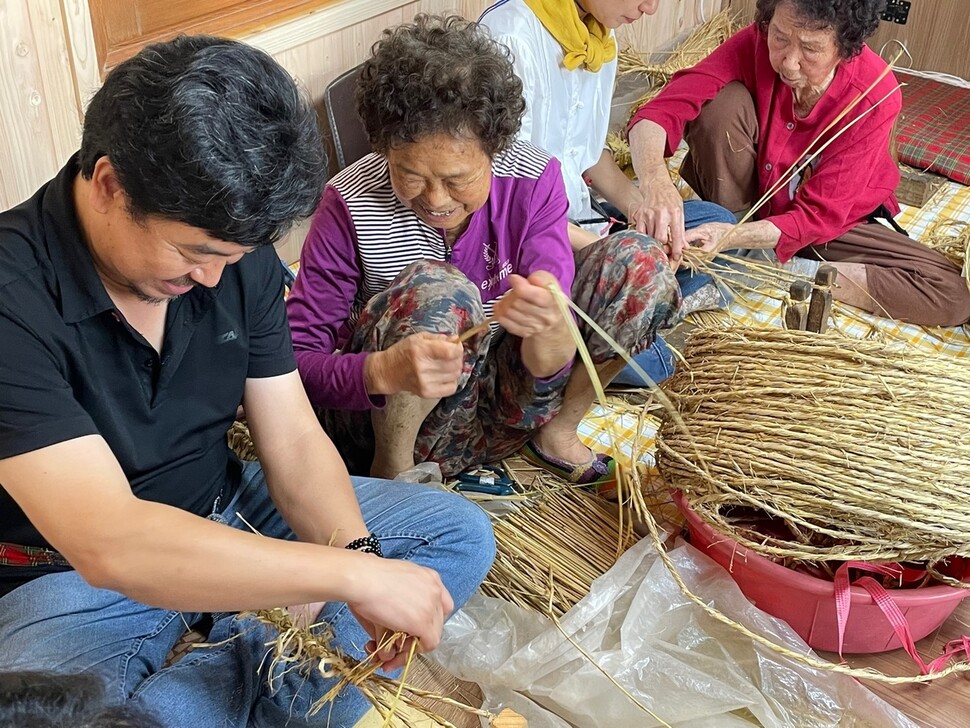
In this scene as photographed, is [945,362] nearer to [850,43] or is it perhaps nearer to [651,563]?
[651,563]

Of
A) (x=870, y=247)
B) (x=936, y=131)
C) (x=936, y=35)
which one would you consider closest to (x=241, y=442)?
(x=870, y=247)

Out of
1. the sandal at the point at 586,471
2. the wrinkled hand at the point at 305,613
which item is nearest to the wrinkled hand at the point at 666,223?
the sandal at the point at 586,471


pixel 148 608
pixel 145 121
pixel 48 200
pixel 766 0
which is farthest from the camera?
pixel 766 0

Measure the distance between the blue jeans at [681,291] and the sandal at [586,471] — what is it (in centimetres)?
28

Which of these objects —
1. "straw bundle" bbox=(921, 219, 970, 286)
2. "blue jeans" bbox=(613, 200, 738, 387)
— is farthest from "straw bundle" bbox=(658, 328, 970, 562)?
"straw bundle" bbox=(921, 219, 970, 286)

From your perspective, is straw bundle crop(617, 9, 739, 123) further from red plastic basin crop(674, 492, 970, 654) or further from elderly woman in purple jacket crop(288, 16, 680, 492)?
red plastic basin crop(674, 492, 970, 654)

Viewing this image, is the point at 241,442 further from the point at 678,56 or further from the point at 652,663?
the point at 678,56

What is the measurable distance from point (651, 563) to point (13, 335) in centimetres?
121

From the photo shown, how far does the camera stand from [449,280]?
1775 millimetres

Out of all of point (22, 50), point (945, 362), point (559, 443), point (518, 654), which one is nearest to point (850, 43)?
point (945, 362)

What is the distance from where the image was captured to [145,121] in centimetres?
112

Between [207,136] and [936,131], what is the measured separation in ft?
10.9

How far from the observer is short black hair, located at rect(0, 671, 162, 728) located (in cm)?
73

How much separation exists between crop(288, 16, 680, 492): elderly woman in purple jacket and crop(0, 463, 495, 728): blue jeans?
214 mm
